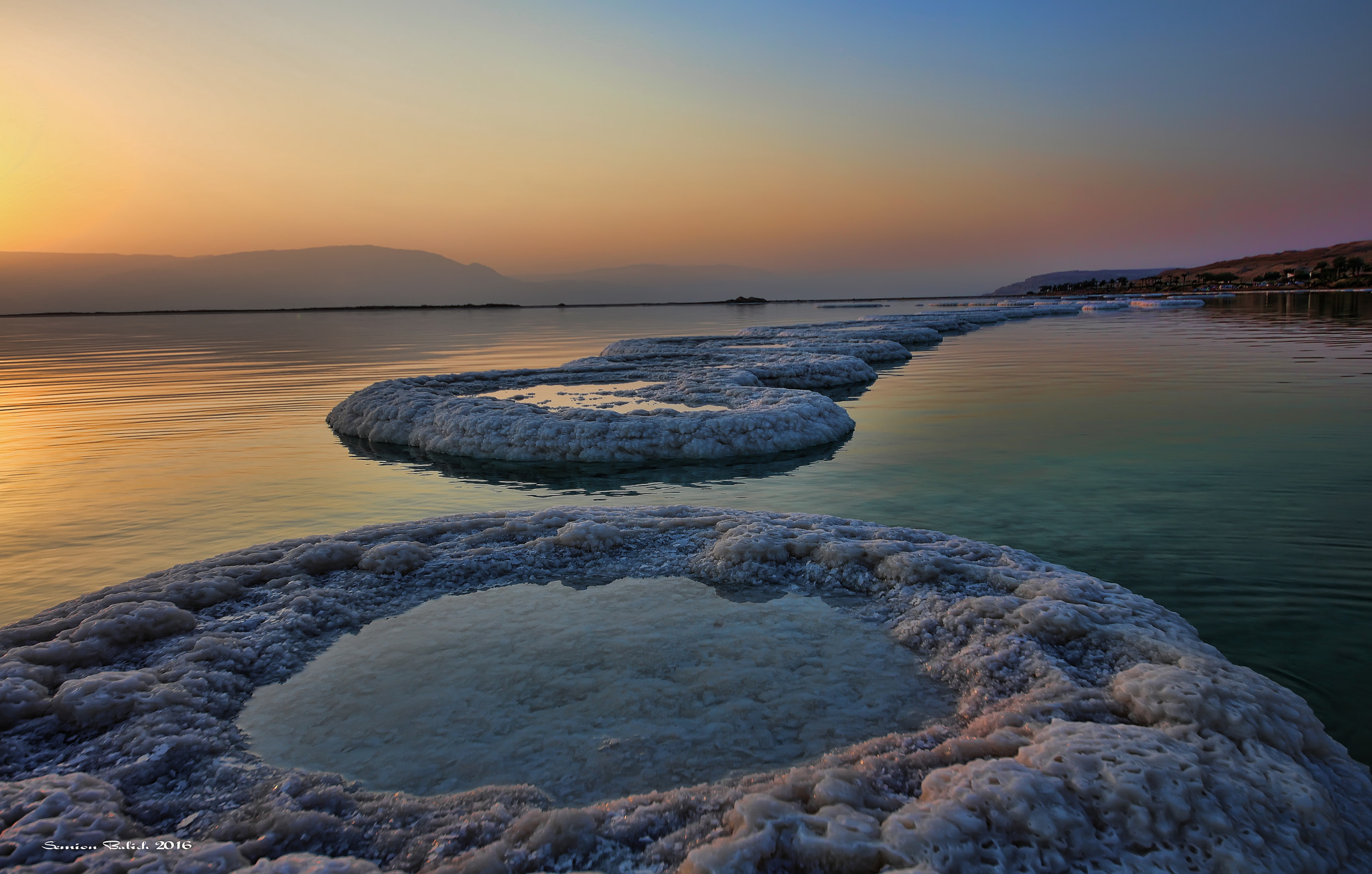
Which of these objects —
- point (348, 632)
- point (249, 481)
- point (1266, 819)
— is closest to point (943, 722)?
point (1266, 819)

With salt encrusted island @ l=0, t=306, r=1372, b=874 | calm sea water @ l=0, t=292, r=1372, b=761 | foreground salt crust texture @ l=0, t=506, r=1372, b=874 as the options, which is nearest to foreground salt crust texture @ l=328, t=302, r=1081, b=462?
calm sea water @ l=0, t=292, r=1372, b=761

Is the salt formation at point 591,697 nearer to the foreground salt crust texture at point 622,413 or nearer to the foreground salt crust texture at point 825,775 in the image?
the foreground salt crust texture at point 825,775

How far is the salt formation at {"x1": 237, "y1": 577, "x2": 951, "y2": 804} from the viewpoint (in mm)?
2871

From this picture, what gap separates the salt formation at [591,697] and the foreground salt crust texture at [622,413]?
5405 millimetres

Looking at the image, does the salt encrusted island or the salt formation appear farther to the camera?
the salt formation

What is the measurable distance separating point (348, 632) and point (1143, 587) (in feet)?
18.0

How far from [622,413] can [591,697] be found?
8003 mm

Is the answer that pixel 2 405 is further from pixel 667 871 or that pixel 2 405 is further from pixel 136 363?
pixel 667 871

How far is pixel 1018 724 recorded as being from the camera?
305 cm

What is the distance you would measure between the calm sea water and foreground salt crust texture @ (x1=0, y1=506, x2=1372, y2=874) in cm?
92

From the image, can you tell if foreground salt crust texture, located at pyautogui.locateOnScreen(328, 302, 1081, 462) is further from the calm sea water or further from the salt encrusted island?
the salt encrusted island

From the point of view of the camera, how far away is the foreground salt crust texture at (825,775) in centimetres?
229

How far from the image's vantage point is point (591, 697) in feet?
11.0

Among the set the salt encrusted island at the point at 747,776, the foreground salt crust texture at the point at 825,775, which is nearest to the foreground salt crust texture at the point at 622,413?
the salt encrusted island at the point at 747,776
